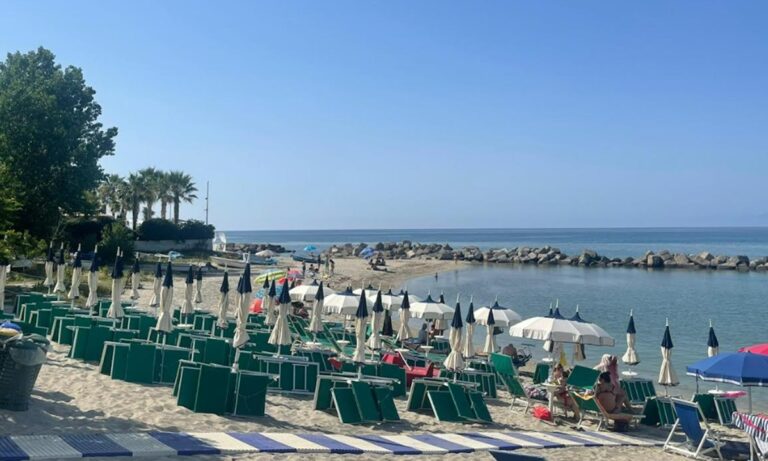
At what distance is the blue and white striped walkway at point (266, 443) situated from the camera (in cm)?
688

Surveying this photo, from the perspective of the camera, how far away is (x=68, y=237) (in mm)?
40812

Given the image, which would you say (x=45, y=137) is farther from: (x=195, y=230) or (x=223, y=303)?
(x=195, y=230)

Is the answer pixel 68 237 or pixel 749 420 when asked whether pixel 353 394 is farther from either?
pixel 68 237

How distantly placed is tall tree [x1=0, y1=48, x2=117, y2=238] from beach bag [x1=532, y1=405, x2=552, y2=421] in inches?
828

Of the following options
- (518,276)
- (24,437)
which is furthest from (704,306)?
(24,437)

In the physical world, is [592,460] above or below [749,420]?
below

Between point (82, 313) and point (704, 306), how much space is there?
118ft

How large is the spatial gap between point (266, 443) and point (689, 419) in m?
6.22

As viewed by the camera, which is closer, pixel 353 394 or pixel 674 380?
pixel 353 394

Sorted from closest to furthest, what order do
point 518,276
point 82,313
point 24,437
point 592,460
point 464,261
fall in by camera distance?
point 24,437 → point 592,460 → point 82,313 → point 518,276 → point 464,261

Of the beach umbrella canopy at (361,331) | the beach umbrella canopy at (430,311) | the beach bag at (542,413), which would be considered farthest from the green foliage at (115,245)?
the beach bag at (542,413)

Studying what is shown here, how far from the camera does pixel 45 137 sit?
2830cm

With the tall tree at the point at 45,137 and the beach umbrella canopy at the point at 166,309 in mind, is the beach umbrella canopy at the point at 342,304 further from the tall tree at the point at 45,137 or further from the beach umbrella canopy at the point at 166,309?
the tall tree at the point at 45,137

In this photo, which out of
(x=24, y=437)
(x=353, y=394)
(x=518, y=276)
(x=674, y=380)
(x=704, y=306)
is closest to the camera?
(x=24, y=437)
